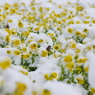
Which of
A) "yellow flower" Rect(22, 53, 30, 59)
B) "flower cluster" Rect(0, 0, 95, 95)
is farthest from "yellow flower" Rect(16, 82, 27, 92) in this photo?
"yellow flower" Rect(22, 53, 30, 59)

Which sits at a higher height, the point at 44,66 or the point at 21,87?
the point at 21,87

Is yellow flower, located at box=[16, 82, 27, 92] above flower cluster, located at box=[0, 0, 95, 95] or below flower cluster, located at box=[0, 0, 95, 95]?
above

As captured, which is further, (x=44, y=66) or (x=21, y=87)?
(x=44, y=66)

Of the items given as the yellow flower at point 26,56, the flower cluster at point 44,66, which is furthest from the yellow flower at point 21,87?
the yellow flower at point 26,56

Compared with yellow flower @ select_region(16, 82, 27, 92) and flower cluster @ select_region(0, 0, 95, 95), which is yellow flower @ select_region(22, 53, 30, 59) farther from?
yellow flower @ select_region(16, 82, 27, 92)

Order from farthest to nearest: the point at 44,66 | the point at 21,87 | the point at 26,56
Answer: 1. the point at 26,56
2. the point at 44,66
3. the point at 21,87

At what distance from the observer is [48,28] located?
3.53m

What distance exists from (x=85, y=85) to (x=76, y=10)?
362cm

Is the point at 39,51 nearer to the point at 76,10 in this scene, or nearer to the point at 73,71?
the point at 73,71

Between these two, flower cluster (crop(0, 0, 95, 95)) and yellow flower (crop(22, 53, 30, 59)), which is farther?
yellow flower (crop(22, 53, 30, 59))

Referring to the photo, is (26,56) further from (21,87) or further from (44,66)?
(21,87)

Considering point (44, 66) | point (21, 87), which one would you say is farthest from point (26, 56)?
point (21, 87)

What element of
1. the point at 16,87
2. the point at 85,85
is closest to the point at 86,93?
the point at 85,85

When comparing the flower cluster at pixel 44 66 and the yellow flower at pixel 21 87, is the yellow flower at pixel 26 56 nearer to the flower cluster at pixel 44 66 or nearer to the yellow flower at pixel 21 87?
the flower cluster at pixel 44 66
